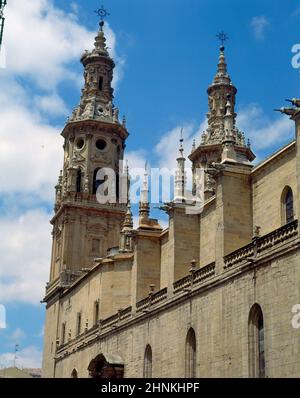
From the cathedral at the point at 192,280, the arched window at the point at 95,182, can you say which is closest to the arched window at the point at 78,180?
the cathedral at the point at 192,280

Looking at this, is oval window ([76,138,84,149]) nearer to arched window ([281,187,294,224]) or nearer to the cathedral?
the cathedral

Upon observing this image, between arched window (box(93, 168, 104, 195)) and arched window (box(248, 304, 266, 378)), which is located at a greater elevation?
arched window (box(93, 168, 104, 195))

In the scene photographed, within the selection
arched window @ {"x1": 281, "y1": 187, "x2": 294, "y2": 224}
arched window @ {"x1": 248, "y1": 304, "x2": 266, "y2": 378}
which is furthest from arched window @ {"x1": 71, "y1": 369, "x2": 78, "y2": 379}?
arched window @ {"x1": 248, "y1": 304, "x2": 266, "y2": 378}

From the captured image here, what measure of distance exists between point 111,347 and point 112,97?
32.7 m

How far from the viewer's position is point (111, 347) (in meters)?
40.8

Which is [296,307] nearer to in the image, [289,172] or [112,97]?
[289,172]

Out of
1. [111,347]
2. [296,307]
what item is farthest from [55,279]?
[296,307]

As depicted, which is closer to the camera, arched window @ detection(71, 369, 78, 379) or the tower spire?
arched window @ detection(71, 369, 78, 379)

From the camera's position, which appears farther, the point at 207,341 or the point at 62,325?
the point at 62,325

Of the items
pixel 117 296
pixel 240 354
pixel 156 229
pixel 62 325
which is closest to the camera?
pixel 240 354

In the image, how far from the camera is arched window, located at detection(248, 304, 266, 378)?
79.8 feet

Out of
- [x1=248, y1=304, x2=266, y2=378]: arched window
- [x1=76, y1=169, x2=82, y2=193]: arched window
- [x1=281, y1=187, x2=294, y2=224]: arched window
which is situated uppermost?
[x1=76, y1=169, x2=82, y2=193]: arched window

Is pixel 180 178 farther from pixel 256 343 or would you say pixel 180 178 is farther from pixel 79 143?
pixel 79 143

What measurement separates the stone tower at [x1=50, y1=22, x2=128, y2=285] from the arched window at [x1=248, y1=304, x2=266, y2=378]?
3651cm
